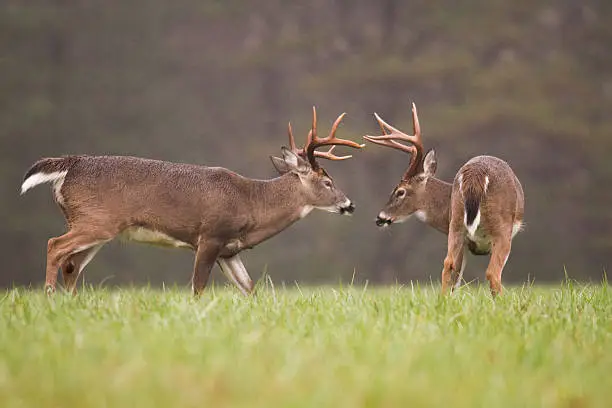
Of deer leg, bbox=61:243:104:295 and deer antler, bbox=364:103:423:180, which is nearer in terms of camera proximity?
deer leg, bbox=61:243:104:295

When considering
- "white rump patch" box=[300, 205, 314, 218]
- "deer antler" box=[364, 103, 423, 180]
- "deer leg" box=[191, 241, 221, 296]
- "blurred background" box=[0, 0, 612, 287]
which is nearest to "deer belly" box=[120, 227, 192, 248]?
"deer leg" box=[191, 241, 221, 296]

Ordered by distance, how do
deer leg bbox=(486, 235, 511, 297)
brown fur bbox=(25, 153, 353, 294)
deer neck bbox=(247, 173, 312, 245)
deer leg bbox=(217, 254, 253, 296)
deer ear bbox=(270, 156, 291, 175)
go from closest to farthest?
deer leg bbox=(486, 235, 511, 297)
brown fur bbox=(25, 153, 353, 294)
deer leg bbox=(217, 254, 253, 296)
deer neck bbox=(247, 173, 312, 245)
deer ear bbox=(270, 156, 291, 175)

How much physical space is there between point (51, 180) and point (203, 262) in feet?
3.60

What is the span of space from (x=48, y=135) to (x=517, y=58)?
8503 millimetres

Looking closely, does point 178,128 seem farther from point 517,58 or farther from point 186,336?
point 186,336

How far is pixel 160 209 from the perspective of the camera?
714 centimetres

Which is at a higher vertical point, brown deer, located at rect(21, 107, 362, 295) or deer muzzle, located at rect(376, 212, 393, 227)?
brown deer, located at rect(21, 107, 362, 295)

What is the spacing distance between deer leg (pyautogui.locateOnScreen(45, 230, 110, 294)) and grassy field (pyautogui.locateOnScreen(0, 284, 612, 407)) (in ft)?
5.59

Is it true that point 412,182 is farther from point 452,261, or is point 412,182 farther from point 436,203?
point 452,261

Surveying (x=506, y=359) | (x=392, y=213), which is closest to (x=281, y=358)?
(x=506, y=359)

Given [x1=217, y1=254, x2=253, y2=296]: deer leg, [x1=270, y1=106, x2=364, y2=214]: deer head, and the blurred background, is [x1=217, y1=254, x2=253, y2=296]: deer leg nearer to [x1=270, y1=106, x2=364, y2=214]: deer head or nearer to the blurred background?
[x1=270, y1=106, x2=364, y2=214]: deer head

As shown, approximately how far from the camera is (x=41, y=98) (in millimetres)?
19891

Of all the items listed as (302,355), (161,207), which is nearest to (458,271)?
(161,207)

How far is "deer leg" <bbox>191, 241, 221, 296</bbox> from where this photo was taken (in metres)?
7.16
